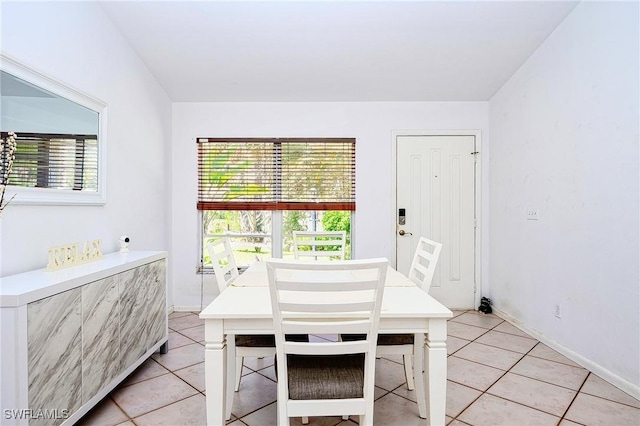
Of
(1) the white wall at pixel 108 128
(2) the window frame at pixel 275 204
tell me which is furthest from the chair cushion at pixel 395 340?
(2) the window frame at pixel 275 204

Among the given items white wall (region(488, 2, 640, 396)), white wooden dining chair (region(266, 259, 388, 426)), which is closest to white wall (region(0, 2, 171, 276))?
white wooden dining chair (region(266, 259, 388, 426))

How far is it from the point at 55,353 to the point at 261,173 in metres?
2.69

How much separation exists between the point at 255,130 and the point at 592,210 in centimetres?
326

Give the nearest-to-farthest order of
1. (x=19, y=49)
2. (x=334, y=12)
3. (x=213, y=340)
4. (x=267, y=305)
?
1. (x=213, y=340)
2. (x=267, y=305)
3. (x=19, y=49)
4. (x=334, y=12)

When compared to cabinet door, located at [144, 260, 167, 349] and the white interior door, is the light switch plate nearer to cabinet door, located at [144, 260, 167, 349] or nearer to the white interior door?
the white interior door

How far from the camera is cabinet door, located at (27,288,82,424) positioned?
1356mm

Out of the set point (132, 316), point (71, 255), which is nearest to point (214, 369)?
point (132, 316)

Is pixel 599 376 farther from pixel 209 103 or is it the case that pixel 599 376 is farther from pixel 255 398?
pixel 209 103

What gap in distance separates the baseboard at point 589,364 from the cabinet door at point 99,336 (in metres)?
3.10

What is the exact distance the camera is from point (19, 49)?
5.62 ft

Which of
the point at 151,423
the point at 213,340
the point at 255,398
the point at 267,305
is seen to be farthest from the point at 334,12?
the point at 151,423

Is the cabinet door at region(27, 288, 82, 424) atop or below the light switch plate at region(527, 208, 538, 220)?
below

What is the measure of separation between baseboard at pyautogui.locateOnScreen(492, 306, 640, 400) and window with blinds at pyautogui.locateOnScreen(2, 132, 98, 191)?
3697 millimetres

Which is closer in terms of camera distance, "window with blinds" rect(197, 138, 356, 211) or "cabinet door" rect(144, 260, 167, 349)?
"cabinet door" rect(144, 260, 167, 349)
